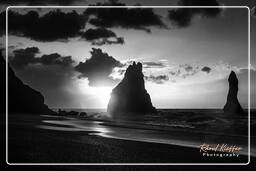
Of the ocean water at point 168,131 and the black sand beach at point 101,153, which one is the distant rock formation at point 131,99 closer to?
the ocean water at point 168,131

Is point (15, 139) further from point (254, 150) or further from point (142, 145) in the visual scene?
point (254, 150)

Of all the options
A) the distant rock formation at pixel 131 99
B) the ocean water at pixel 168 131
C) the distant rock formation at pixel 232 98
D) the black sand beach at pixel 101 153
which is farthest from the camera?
the distant rock formation at pixel 232 98

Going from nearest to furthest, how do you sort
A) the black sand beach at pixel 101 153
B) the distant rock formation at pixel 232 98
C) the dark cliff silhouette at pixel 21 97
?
the black sand beach at pixel 101 153 < the dark cliff silhouette at pixel 21 97 < the distant rock formation at pixel 232 98

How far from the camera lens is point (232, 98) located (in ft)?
257

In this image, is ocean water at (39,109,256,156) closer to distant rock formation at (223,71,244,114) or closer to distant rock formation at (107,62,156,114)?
distant rock formation at (107,62,156,114)

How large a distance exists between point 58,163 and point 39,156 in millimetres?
1618

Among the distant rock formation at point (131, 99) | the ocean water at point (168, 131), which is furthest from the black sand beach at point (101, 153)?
the distant rock formation at point (131, 99)

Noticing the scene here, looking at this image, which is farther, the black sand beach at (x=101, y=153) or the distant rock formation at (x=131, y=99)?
the distant rock formation at (x=131, y=99)

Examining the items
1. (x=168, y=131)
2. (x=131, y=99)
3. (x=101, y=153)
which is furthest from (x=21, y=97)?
(x=101, y=153)

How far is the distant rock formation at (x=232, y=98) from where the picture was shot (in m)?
73.3

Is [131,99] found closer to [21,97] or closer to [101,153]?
[21,97]

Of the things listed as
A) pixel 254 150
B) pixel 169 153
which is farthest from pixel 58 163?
pixel 254 150

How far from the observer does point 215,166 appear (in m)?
13.2

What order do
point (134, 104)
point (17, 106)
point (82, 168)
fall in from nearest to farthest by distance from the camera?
1. point (82, 168)
2. point (134, 104)
3. point (17, 106)
